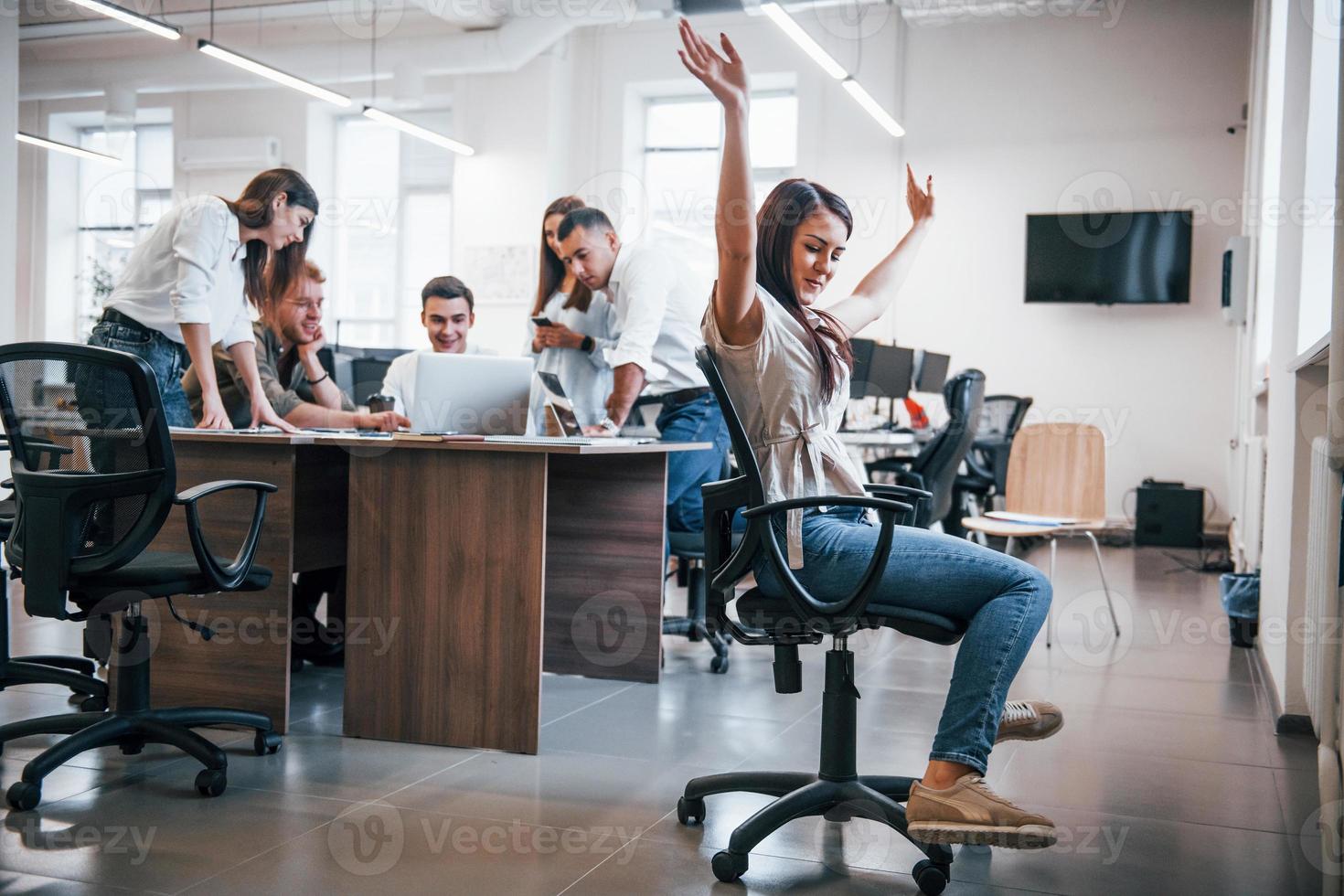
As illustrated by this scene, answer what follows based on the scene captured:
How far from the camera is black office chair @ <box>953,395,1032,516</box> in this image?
692 cm

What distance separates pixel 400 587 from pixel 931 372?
5339 millimetres

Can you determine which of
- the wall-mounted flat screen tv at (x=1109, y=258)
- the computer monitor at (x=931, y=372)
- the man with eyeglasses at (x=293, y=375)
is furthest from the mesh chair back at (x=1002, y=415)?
the man with eyeglasses at (x=293, y=375)

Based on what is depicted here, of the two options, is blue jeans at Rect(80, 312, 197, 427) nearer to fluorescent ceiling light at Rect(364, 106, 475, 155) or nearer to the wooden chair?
the wooden chair

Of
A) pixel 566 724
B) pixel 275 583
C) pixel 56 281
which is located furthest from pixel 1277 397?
pixel 56 281

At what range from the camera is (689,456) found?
3.57 meters

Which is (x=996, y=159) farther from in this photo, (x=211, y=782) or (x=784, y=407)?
(x=211, y=782)

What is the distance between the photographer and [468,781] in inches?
94.7

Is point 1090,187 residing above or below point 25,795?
above

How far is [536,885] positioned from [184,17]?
9556 mm

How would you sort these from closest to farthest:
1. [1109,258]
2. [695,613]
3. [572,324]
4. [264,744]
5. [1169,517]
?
[264,744] < [572,324] < [695,613] < [1169,517] < [1109,258]

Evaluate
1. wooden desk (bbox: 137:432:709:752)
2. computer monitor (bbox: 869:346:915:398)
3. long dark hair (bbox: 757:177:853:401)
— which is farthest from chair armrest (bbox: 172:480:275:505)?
computer monitor (bbox: 869:346:915:398)

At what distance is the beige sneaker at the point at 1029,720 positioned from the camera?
84.7 inches

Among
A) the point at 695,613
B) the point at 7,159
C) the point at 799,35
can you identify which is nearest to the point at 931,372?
the point at 799,35

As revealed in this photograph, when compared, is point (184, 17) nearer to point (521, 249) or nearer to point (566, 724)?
point (521, 249)
